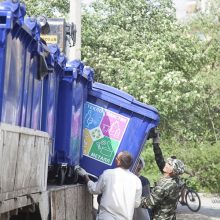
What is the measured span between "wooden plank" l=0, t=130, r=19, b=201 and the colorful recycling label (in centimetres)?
435

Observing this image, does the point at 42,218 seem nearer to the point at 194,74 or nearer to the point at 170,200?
the point at 170,200

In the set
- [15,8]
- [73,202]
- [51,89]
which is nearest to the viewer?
[15,8]

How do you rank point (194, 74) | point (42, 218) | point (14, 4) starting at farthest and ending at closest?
1. point (194, 74)
2. point (42, 218)
3. point (14, 4)

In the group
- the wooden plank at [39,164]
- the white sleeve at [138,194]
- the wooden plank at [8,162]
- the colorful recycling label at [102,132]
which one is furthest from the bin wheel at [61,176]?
the wooden plank at [8,162]

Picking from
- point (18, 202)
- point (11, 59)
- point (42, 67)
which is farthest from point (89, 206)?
point (11, 59)

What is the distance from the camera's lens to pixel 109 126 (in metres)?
8.85

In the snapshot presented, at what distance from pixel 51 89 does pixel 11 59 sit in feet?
7.10

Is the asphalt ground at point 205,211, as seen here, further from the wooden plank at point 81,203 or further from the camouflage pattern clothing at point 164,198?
the wooden plank at point 81,203

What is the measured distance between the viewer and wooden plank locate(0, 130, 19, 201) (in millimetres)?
4172

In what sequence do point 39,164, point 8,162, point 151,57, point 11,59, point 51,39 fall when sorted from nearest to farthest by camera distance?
point 8,162 → point 11,59 → point 39,164 → point 51,39 → point 151,57

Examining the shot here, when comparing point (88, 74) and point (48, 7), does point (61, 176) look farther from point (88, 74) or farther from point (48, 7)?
point (48, 7)

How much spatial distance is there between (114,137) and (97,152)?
1.12ft

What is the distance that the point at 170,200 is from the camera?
309 inches

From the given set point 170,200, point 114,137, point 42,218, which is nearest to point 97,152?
point 114,137
